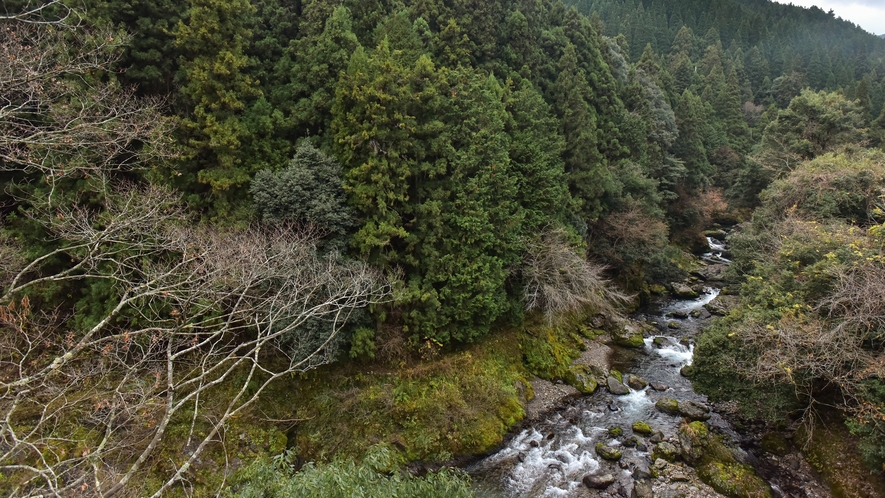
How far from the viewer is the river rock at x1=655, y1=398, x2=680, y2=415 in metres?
16.4

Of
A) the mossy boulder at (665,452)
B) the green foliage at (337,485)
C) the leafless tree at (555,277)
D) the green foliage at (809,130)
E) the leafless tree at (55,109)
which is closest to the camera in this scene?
the leafless tree at (55,109)

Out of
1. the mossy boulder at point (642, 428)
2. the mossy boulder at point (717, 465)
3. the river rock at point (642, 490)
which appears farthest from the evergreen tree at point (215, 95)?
the mossy boulder at point (717, 465)

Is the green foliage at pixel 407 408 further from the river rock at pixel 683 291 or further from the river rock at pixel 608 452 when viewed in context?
the river rock at pixel 683 291

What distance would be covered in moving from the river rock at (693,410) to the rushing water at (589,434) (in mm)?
312

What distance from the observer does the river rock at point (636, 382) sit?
18.2m

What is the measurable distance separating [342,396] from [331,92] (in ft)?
42.2

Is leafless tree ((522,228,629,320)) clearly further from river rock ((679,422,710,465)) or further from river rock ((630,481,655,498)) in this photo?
river rock ((630,481,655,498))

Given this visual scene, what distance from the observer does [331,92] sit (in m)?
18.6

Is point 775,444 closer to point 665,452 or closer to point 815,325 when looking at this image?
point 665,452

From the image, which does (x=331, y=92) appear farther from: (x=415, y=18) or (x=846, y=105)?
(x=846, y=105)

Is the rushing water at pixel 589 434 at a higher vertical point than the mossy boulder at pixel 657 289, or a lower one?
lower

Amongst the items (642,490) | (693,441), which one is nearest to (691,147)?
(693,441)

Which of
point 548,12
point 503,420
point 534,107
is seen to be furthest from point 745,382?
point 548,12

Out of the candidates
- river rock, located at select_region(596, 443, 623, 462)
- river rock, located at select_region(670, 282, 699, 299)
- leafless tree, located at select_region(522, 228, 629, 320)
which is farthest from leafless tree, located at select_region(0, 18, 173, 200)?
river rock, located at select_region(670, 282, 699, 299)
